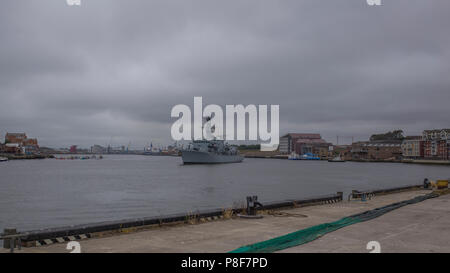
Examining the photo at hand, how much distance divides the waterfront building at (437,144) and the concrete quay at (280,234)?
481 ft

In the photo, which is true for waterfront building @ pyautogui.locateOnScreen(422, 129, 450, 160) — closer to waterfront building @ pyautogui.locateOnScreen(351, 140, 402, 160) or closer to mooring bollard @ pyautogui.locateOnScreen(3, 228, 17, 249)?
waterfront building @ pyautogui.locateOnScreen(351, 140, 402, 160)

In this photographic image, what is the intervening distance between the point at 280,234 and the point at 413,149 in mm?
167616

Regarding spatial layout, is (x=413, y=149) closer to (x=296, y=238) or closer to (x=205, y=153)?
(x=205, y=153)

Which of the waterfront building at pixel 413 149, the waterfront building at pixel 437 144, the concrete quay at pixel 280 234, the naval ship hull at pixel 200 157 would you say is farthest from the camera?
the waterfront building at pixel 413 149

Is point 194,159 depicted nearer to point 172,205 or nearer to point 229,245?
point 172,205

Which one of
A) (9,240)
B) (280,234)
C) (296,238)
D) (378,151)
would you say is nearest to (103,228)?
(9,240)

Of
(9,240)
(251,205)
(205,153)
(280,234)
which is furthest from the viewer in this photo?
(205,153)

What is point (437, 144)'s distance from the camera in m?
147

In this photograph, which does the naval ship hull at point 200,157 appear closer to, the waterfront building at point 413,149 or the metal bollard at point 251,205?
the metal bollard at point 251,205

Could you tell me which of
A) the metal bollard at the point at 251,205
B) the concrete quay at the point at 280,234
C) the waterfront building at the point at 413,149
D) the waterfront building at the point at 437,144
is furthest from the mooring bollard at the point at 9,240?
the waterfront building at the point at 413,149

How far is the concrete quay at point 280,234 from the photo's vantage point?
9195mm

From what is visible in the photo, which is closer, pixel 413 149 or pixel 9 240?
pixel 9 240

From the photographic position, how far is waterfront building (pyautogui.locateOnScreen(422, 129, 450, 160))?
142 m
